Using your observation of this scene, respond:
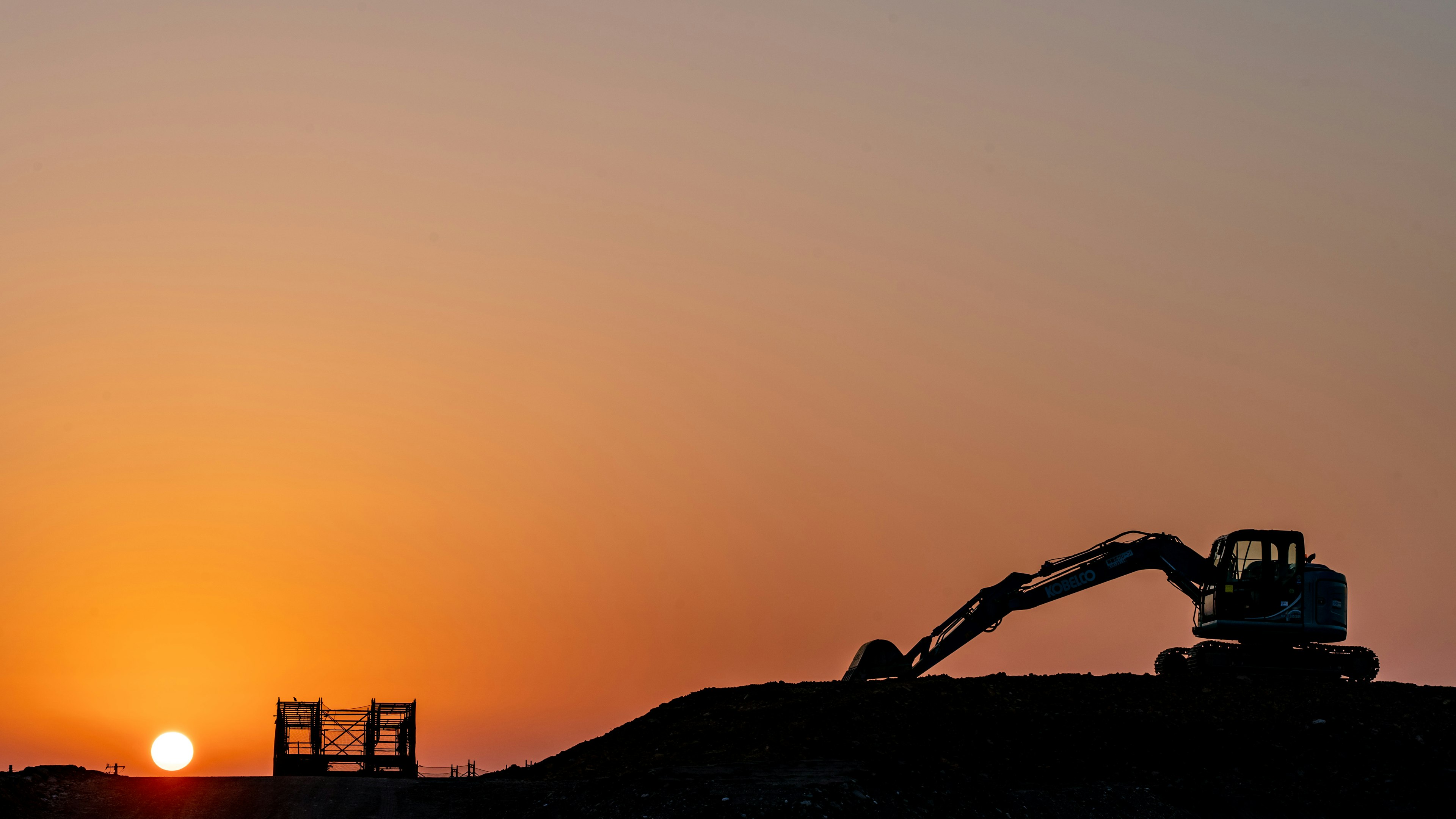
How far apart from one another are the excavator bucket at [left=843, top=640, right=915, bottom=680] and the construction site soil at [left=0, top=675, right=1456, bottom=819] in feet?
5.47

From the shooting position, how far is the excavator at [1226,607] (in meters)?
41.4

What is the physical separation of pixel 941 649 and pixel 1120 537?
5.92 meters

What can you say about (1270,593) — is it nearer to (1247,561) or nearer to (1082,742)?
(1247,561)

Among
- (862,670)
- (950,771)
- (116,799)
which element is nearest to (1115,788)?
(950,771)

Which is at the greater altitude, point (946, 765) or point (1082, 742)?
point (1082, 742)

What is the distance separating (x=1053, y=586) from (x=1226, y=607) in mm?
4567

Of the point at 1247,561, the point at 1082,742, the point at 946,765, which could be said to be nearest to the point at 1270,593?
the point at 1247,561

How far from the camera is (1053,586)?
42.9 metres

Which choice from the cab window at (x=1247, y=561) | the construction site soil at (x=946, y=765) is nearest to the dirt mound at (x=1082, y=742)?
the construction site soil at (x=946, y=765)

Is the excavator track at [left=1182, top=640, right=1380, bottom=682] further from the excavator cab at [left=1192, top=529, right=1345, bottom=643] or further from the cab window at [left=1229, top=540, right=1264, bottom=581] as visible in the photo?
the cab window at [left=1229, top=540, right=1264, bottom=581]

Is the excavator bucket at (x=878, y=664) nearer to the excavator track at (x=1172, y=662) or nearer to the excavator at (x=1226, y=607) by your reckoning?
the excavator at (x=1226, y=607)

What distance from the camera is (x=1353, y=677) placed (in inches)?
1631

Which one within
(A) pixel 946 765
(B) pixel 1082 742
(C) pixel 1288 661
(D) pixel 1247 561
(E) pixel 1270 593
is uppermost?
(D) pixel 1247 561

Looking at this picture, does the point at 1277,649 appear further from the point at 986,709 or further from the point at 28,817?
the point at 28,817
